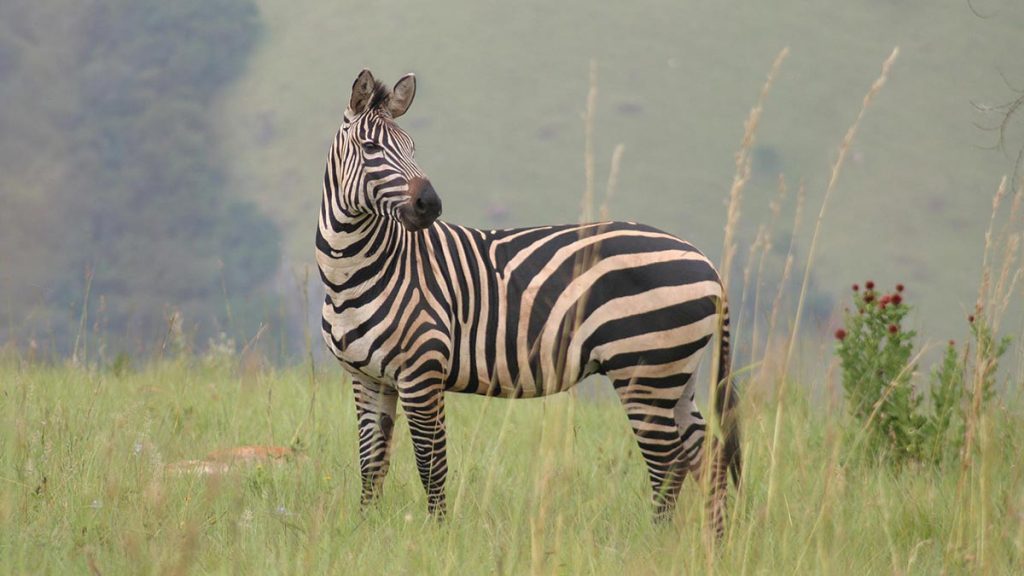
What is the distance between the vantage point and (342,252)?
4.57 meters

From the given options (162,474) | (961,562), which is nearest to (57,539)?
(162,474)

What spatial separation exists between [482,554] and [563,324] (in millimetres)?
1182

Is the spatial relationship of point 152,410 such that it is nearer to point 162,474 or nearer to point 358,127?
point 162,474

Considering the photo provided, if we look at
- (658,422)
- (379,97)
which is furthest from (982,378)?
(379,97)

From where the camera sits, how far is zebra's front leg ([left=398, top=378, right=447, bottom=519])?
445 centimetres

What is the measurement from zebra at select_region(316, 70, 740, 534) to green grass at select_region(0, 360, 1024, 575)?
0.79ft

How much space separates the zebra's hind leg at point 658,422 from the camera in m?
4.55

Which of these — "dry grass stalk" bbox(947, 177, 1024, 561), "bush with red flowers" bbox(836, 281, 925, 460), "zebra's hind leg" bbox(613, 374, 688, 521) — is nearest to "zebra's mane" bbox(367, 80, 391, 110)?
"zebra's hind leg" bbox(613, 374, 688, 521)

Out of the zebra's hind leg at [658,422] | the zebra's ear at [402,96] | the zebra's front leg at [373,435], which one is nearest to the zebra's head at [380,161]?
the zebra's ear at [402,96]

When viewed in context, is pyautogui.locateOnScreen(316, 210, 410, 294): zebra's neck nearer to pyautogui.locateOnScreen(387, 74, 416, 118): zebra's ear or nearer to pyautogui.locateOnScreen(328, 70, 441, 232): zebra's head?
pyautogui.locateOnScreen(328, 70, 441, 232): zebra's head

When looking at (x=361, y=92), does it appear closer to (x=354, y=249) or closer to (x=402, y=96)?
(x=402, y=96)

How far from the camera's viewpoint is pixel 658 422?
4.57m

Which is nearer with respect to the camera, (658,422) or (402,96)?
(658,422)

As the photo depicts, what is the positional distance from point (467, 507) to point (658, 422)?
92 cm
